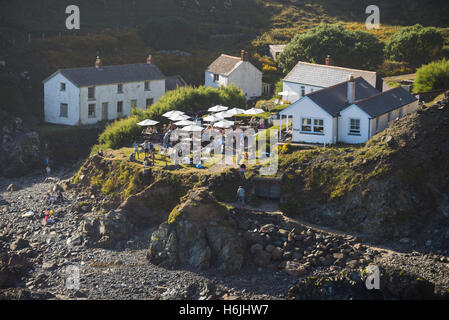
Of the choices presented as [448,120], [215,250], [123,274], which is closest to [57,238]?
[123,274]

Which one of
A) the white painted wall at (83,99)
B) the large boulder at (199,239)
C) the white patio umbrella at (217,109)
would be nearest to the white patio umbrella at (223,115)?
the white patio umbrella at (217,109)

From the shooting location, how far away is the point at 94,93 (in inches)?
2515

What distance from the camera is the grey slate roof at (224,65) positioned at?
7256cm

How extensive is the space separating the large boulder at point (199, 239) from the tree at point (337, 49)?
34166mm

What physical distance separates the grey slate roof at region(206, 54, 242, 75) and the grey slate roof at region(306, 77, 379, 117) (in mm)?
20678

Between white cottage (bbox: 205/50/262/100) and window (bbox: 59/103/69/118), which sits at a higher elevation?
white cottage (bbox: 205/50/262/100)

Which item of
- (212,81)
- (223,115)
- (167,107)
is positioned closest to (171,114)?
(167,107)

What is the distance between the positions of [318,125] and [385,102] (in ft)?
20.7

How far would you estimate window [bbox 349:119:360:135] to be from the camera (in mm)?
48812

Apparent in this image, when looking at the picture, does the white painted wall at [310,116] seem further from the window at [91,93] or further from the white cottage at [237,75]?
the window at [91,93]

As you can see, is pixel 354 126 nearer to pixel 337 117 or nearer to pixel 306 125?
pixel 337 117

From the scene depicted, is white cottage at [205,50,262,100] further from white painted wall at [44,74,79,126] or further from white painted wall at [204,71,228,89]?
white painted wall at [44,74,79,126]

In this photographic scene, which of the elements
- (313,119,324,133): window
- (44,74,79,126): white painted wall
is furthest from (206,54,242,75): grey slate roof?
(313,119,324,133): window

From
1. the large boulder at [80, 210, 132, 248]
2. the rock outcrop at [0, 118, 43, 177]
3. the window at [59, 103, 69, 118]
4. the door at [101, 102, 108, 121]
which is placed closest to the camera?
the large boulder at [80, 210, 132, 248]
